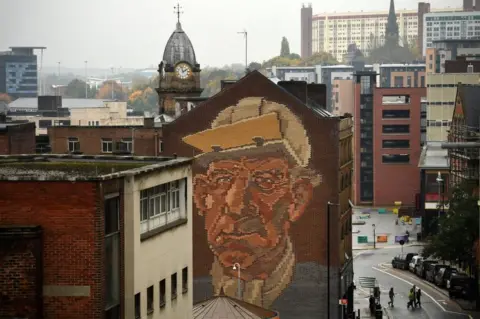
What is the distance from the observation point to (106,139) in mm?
98000

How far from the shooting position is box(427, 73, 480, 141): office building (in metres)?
177

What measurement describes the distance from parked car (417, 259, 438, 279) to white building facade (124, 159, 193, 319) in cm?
6436

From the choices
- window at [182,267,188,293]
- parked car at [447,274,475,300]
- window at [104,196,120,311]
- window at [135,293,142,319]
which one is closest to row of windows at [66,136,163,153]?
parked car at [447,274,475,300]

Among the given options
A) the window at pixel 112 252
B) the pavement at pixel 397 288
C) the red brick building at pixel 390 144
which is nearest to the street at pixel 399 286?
the pavement at pixel 397 288

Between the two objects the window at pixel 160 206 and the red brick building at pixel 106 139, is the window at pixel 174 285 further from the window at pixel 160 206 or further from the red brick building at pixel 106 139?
the red brick building at pixel 106 139

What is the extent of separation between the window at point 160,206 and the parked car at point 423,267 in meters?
65.7

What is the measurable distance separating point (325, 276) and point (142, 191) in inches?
1623

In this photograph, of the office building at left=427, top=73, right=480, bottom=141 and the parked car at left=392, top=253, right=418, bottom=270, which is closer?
the parked car at left=392, top=253, right=418, bottom=270

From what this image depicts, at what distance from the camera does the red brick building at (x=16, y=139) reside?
83.3m

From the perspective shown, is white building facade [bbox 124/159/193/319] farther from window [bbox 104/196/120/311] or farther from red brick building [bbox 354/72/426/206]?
red brick building [bbox 354/72/426/206]

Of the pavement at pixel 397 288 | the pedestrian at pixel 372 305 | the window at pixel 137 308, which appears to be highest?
the window at pixel 137 308

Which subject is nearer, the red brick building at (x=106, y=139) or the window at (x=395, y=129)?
the red brick building at (x=106, y=139)

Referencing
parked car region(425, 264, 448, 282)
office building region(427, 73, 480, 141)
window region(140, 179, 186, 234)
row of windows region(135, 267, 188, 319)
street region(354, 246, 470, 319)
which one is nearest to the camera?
row of windows region(135, 267, 188, 319)

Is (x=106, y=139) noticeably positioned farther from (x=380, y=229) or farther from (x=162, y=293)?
(x=162, y=293)
